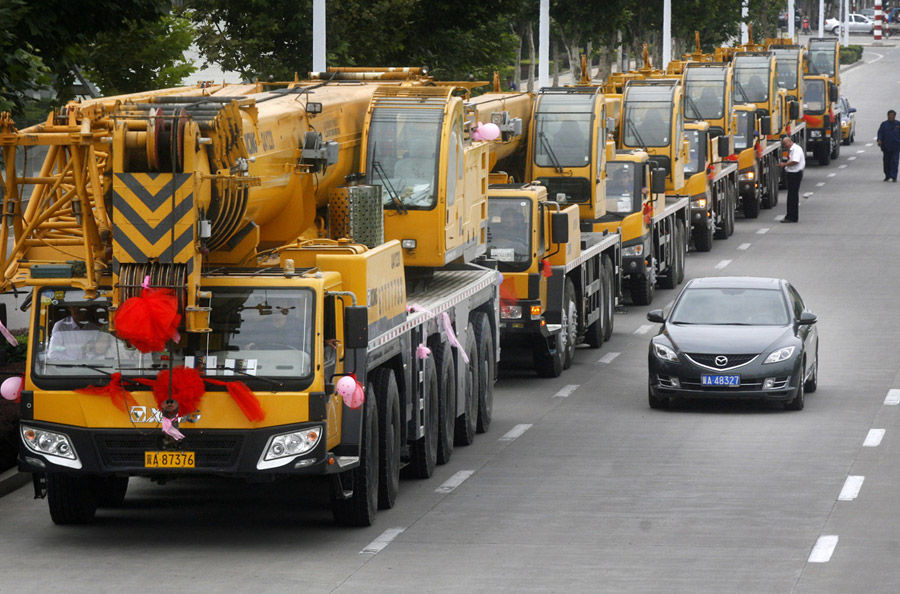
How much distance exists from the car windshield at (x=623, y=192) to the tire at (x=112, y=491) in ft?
52.6

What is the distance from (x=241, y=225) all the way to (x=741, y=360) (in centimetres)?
806

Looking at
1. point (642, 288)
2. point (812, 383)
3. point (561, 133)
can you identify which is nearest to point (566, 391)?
point (812, 383)

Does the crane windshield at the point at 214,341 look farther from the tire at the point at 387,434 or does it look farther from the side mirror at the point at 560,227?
the side mirror at the point at 560,227

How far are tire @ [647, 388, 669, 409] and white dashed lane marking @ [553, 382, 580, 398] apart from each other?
1439 millimetres

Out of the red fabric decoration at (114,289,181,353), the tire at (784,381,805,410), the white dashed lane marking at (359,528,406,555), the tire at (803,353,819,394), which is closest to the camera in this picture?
the red fabric decoration at (114,289,181,353)

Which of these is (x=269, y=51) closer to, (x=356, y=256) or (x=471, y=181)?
(x=471, y=181)

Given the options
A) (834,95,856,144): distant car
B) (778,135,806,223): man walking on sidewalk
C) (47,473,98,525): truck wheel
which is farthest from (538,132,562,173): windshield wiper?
(834,95,856,144): distant car

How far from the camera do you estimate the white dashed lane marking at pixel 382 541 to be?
15.4m

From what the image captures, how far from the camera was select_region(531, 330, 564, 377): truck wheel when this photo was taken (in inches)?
1009

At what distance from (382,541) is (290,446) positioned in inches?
47.2

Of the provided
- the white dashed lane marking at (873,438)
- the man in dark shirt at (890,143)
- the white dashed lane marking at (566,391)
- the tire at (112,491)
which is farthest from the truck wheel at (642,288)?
the man in dark shirt at (890,143)

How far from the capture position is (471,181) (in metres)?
21.7

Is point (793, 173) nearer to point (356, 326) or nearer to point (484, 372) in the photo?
point (484, 372)

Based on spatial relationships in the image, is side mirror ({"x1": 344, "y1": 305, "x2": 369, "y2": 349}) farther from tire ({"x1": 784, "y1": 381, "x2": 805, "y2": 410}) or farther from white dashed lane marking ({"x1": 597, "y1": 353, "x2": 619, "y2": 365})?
white dashed lane marking ({"x1": 597, "y1": 353, "x2": 619, "y2": 365})
